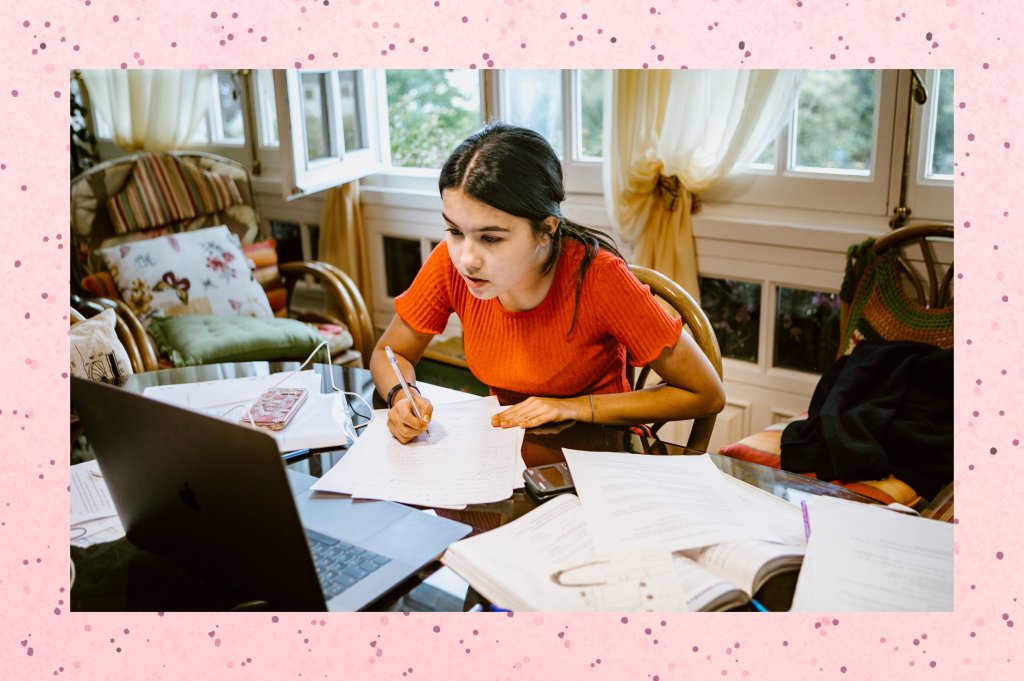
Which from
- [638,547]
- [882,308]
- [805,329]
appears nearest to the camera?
[638,547]

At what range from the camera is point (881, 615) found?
0.93 m

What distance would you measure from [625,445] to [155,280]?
2064mm

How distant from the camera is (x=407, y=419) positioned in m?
1.35

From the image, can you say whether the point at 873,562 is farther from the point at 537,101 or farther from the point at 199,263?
the point at 199,263

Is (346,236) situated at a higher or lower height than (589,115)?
lower

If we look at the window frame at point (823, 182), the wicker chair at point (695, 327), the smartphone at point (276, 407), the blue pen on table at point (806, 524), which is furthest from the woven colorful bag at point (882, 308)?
the smartphone at point (276, 407)

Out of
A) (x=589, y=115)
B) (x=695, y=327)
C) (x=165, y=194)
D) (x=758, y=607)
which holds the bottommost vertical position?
(x=758, y=607)

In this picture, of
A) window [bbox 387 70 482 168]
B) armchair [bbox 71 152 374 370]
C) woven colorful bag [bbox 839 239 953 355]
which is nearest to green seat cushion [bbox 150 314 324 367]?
armchair [bbox 71 152 374 370]

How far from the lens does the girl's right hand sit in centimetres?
135

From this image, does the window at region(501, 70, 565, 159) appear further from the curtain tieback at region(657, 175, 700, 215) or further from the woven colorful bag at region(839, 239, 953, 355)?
the woven colorful bag at region(839, 239, 953, 355)

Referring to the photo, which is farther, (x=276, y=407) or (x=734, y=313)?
(x=734, y=313)

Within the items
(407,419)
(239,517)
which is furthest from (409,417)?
(239,517)

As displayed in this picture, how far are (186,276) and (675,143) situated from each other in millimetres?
1596
